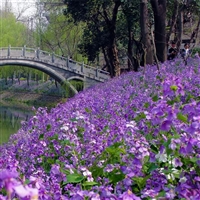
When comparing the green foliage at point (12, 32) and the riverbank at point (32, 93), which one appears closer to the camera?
the riverbank at point (32, 93)

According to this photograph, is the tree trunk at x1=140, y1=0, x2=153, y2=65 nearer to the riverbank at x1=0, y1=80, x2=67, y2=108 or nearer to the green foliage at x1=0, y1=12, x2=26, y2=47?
the riverbank at x1=0, y1=80, x2=67, y2=108

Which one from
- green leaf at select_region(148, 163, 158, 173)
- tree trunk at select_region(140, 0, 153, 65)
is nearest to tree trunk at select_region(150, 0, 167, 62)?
tree trunk at select_region(140, 0, 153, 65)

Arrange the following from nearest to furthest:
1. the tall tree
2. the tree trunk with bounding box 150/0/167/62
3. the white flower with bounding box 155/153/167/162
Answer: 1. the white flower with bounding box 155/153/167/162
2. the tree trunk with bounding box 150/0/167/62
3. the tall tree

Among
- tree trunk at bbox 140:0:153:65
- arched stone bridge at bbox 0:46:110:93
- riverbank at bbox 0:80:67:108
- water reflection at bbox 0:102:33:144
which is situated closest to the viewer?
tree trunk at bbox 140:0:153:65

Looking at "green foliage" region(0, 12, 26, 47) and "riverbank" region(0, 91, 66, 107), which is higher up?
"green foliage" region(0, 12, 26, 47)

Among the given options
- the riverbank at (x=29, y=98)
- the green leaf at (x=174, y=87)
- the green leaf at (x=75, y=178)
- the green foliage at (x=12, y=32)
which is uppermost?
the green foliage at (x=12, y=32)

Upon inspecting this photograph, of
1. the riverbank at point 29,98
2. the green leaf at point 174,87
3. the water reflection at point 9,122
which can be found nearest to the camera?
the green leaf at point 174,87

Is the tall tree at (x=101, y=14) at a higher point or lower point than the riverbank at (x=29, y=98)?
higher

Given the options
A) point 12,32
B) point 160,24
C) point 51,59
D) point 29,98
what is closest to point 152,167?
point 160,24

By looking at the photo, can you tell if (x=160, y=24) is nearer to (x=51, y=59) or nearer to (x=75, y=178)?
(x=75, y=178)

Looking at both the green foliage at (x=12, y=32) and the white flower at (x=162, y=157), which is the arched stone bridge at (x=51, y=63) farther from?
the white flower at (x=162, y=157)

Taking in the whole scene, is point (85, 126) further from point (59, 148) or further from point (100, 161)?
point (100, 161)

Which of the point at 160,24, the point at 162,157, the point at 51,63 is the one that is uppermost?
the point at 160,24

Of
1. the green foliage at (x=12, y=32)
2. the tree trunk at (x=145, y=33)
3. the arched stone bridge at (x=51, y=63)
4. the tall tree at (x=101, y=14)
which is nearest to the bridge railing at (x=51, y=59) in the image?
the arched stone bridge at (x=51, y=63)
